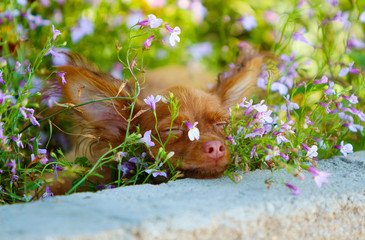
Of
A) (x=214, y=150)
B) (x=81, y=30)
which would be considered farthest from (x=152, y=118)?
(x=81, y=30)

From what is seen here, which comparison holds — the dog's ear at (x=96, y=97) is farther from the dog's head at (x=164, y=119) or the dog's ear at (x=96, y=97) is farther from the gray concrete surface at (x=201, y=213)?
the gray concrete surface at (x=201, y=213)

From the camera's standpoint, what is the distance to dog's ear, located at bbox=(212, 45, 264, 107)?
3703mm

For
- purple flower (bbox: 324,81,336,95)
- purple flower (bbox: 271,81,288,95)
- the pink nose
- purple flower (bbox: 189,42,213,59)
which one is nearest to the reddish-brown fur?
the pink nose

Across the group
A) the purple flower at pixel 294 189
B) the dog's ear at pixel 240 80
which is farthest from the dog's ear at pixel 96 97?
the purple flower at pixel 294 189

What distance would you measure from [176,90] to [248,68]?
2.37 feet

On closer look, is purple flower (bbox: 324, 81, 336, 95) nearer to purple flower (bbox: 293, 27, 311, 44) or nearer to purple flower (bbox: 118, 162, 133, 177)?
purple flower (bbox: 293, 27, 311, 44)

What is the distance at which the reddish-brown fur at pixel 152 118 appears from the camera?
2.81 metres

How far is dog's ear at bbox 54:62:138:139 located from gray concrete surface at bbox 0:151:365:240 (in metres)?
0.85

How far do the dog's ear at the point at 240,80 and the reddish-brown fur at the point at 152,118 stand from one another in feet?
0.04

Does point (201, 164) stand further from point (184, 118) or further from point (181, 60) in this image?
point (181, 60)

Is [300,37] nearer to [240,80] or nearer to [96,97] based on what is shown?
[240,80]

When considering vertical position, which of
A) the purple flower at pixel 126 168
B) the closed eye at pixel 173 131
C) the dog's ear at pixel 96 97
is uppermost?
the dog's ear at pixel 96 97

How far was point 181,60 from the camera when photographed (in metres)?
6.59

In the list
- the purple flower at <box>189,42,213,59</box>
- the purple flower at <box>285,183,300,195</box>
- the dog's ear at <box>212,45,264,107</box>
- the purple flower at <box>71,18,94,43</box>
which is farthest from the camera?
the purple flower at <box>189,42,213,59</box>
